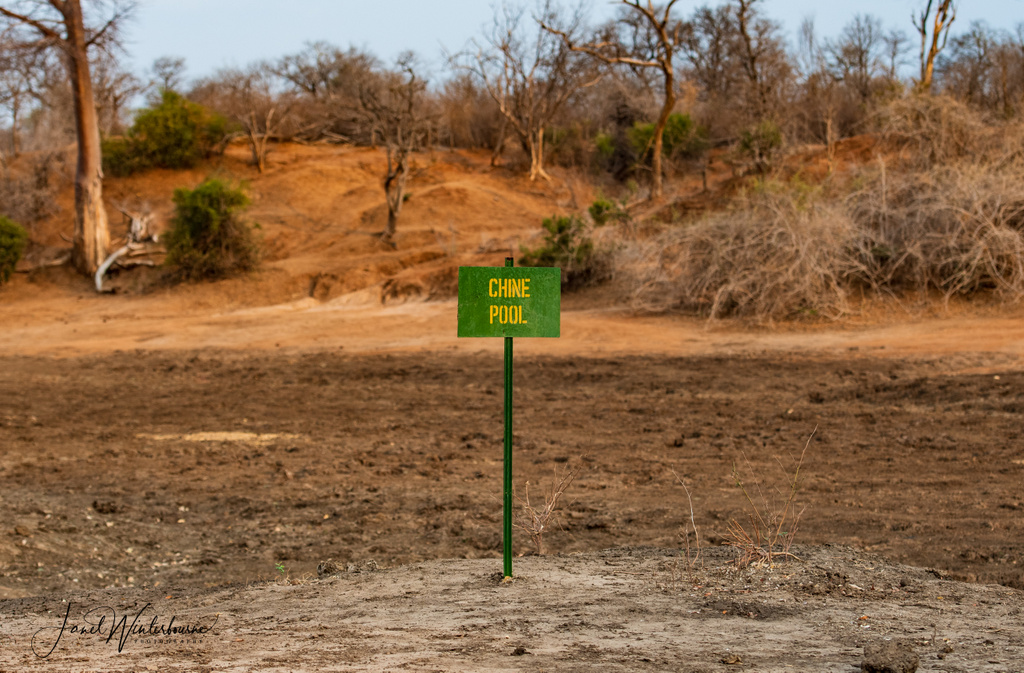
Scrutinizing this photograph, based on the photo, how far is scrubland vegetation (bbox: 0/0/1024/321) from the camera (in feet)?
42.2

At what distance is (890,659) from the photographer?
2.60 m

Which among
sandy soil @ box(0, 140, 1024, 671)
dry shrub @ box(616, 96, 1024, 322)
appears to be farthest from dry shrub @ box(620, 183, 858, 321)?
sandy soil @ box(0, 140, 1024, 671)

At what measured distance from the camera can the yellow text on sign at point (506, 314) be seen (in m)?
3.78

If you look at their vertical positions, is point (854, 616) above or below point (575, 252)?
below

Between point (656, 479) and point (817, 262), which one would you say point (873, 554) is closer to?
point (656, 479)

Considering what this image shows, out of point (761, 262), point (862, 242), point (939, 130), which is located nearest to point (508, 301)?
point (761, 262)

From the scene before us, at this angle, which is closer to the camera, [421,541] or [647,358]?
[421,541]

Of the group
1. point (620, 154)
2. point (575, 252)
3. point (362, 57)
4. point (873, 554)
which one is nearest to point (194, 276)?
point (575, 252)

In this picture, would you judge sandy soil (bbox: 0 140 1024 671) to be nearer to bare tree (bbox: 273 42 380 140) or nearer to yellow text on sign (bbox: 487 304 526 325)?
yellow text on sign (bbox: 487 304 526 325)

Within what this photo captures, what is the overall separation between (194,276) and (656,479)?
620 inches

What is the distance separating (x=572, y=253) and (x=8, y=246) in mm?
13939

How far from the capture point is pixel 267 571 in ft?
15.8

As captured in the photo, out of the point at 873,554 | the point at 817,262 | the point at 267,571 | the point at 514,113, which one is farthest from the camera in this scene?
the point at 514,113

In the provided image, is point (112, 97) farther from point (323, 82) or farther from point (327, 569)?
point (327, 569)
